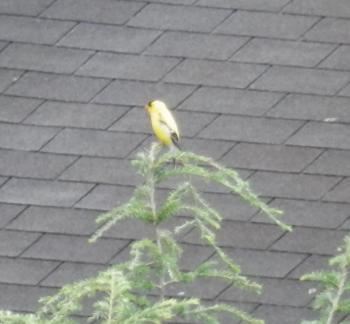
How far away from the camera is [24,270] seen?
8148mm

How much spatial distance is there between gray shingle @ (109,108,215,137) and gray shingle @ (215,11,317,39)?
0.54 meters

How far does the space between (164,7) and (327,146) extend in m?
1.21

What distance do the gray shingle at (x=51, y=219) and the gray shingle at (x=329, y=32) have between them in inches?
60.5

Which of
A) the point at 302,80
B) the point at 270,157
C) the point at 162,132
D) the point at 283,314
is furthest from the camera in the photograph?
the point at 302,80

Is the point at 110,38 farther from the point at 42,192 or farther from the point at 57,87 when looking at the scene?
the point at 42,192

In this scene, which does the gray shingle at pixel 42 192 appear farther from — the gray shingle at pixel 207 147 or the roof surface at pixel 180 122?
the gray shingle at pixel 207 147

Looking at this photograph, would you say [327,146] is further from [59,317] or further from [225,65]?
[59,317]

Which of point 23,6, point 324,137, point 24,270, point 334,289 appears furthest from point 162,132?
point 334,289

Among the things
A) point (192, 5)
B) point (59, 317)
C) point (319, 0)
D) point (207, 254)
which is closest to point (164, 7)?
point (192, 5)

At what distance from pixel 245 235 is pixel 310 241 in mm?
325

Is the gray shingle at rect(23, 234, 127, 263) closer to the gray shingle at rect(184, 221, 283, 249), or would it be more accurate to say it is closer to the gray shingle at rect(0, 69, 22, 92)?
the gray shingle at rect(184, 221, 283, 249)

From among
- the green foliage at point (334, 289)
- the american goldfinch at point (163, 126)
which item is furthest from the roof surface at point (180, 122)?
the green foliage at point (334, 289)

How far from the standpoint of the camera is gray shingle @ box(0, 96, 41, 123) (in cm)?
852

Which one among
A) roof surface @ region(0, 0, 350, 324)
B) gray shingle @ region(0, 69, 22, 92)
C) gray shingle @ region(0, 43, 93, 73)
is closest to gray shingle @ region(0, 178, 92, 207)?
roof surface @ region(0, 0, 350, 324)
